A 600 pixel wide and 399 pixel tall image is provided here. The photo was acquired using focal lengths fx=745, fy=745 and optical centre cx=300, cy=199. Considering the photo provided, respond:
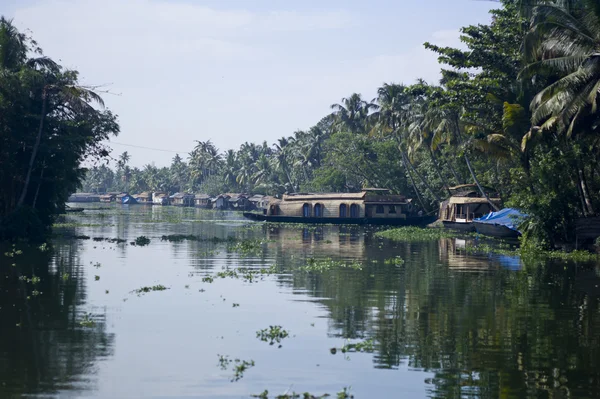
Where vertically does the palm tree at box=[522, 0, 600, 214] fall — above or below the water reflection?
above

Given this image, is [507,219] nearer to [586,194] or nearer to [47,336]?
[586,194]

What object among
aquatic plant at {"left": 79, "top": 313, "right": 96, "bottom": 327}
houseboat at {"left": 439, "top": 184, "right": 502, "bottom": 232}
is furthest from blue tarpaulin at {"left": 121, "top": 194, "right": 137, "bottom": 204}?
aquatic plant at {"left": 79, "top": 313, "right": 96, "bottom": 327}

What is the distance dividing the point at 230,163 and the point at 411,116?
79.7 m

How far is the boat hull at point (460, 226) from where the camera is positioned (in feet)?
158

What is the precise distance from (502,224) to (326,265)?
16395 mm

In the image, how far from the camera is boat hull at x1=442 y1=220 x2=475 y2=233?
48219 mm

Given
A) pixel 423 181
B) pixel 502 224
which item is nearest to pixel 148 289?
pixel 502 224

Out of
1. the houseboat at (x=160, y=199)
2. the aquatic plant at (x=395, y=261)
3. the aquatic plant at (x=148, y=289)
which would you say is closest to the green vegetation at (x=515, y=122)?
the aquatic plant at (x=395, y=261)

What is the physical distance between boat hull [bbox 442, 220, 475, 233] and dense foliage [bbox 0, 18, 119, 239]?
961 inches

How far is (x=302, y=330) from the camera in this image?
1425 centimetres

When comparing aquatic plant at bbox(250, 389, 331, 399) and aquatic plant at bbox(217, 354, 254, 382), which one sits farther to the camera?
aquatic plant at bbox(217, 354, 254, 382)

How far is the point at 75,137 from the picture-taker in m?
35.6

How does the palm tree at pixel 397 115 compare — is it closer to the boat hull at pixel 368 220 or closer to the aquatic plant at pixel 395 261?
the boat hull at pixel 368 220

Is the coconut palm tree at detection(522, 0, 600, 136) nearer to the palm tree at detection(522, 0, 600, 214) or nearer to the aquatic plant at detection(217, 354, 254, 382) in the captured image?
the palm tree at detection(522, 0, 600, 214)
